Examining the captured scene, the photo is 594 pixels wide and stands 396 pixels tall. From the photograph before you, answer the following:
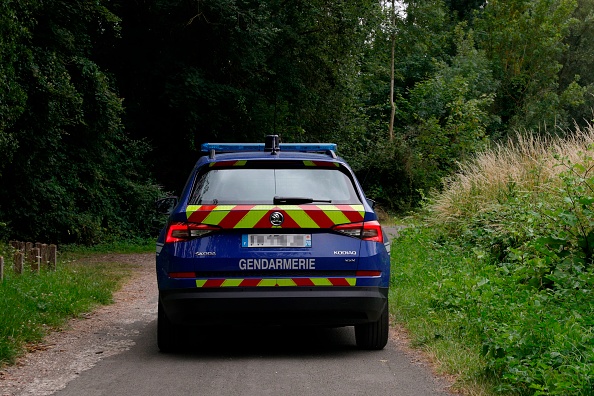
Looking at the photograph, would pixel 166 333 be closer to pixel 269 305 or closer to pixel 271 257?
pixel 269 305

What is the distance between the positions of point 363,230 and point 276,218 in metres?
0.74

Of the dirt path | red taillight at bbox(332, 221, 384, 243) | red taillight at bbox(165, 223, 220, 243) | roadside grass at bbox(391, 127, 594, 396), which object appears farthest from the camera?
red taillight at bbox(332, 221, 384, 243)

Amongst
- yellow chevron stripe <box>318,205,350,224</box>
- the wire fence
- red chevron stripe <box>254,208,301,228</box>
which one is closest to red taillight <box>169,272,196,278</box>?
red chevron stripe <box>254,208,301,228</box>

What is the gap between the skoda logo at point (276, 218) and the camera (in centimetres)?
698

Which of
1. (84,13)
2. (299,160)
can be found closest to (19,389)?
(299,160)

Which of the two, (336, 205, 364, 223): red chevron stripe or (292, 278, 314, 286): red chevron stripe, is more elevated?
(336, 205, 364, 223): red chevron stripe

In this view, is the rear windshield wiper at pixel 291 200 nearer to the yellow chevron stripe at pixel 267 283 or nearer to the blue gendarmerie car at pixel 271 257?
the blue gendarmerie car at pixel 271 257

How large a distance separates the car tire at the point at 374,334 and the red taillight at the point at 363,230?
2.58 feet

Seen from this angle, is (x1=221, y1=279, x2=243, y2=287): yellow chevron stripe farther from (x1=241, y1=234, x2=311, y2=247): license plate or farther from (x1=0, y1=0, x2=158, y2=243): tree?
(x1=0, y1=0, x2=158, y2=243): tree

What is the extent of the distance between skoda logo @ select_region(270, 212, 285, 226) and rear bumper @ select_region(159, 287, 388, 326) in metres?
0.52

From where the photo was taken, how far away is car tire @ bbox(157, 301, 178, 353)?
7484 millimetres

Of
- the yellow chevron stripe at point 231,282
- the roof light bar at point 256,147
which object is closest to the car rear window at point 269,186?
the yellow chevron stripe at point 231,282

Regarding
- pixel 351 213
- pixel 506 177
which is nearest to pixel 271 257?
pixel 351 213

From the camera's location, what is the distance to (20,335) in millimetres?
7910
